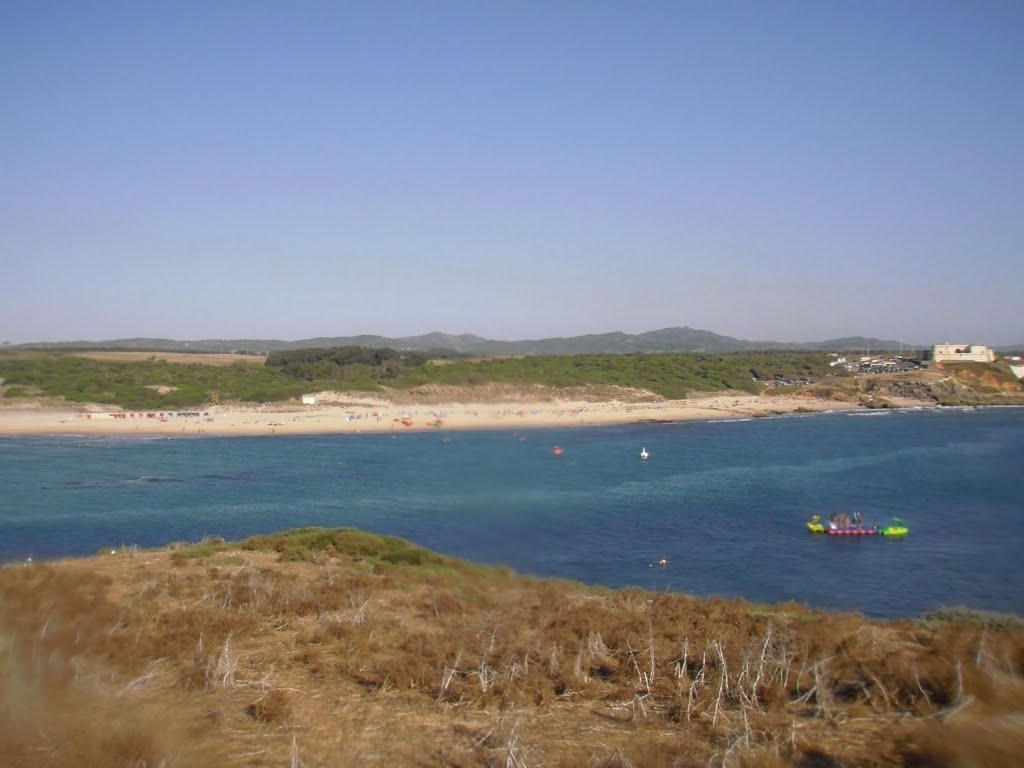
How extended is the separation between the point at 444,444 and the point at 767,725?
40948 mm

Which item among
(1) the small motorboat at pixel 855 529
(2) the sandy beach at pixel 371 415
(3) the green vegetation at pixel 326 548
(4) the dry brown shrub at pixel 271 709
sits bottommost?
(1) the small motorboat at pixel 855 529

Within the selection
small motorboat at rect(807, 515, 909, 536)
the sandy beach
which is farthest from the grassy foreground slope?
the sandy beach

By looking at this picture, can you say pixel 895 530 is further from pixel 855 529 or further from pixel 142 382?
pixel 142 382

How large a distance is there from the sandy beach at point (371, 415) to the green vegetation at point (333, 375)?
3416 mm

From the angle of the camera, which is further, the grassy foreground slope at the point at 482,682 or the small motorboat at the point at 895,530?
the small motorboat at the point at 895,530

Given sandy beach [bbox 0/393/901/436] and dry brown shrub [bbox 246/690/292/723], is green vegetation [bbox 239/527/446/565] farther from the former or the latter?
sandy beach [bbox 0/393/901/436]

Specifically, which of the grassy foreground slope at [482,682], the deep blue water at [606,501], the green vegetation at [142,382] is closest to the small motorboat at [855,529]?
the deep blue water at [606,501]

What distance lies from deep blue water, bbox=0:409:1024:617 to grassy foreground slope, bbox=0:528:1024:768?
8434mm

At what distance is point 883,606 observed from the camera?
1814cm

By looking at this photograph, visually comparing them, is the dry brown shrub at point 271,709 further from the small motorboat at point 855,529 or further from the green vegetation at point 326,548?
the small motorboat at point 855,529

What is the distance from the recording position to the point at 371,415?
62250 millimetres

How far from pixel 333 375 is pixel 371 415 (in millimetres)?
15260

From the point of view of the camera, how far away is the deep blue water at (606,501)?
68.4 feet

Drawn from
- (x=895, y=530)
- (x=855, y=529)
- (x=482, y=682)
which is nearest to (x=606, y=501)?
(x=855, y=529)
